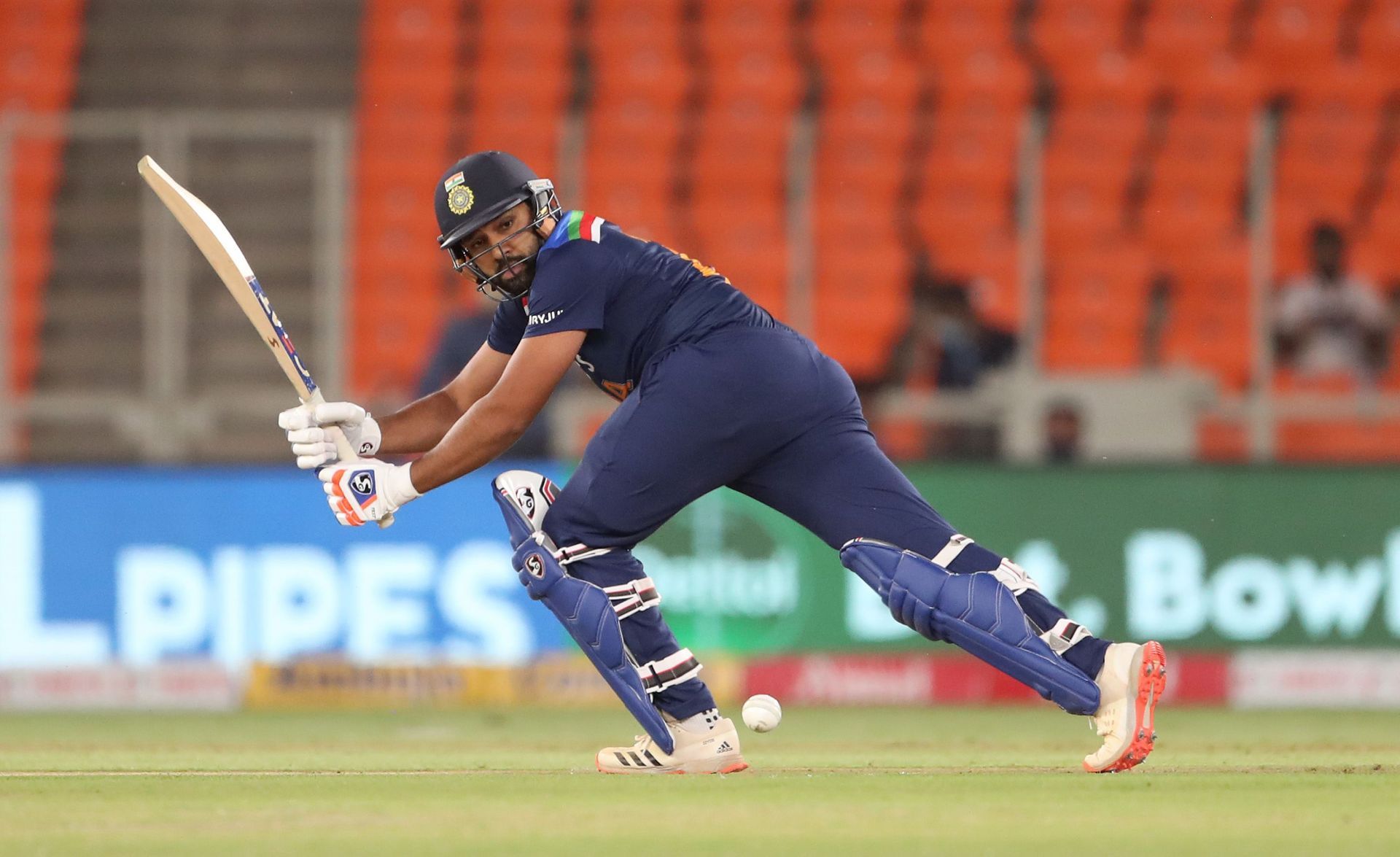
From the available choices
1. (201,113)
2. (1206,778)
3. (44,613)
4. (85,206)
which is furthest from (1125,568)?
(201,113)

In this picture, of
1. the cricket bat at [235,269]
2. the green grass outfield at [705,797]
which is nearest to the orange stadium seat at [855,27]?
the green grass outfield at [705,797]

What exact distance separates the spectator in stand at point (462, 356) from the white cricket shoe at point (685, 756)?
4652 mm

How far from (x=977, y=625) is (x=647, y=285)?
136 cm

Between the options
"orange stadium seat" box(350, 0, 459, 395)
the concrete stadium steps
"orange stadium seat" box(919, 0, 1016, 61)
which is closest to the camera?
the concrete stadium steps

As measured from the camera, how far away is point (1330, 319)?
11.3 metres

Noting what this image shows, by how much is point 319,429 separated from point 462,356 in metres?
4.71

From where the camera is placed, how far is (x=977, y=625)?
18.9 feet

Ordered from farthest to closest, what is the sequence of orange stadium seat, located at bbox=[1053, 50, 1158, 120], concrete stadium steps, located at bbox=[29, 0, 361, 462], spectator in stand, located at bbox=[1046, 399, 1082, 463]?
orange stadium seat, located at bbox=[1053, 50, 1158, 120] < concrete stadium steps, located at bbox=[29, 0, 361, 462] < spectator in stand, located at bbox=[1046, 399, 1082, 463]

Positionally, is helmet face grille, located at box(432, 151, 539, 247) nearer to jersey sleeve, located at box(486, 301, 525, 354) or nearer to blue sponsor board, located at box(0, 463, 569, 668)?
jersey sleeve, located at box(486, 301, 525, 354)

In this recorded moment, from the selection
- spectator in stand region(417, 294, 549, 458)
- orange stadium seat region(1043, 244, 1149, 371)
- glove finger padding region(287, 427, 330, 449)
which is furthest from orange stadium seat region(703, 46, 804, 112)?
glove finger padding region(287, 427, 330, 449)

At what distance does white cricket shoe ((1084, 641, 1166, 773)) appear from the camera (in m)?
5.75

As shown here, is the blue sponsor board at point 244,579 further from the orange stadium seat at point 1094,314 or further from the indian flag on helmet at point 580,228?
the indian flag on helmet at point 580,228

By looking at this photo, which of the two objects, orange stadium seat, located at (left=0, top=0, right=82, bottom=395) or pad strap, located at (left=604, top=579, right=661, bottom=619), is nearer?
pad strap, located at (left=604, top=579, right=661, bottom=619)

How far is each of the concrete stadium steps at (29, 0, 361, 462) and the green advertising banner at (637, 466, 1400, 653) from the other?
2.39 m
